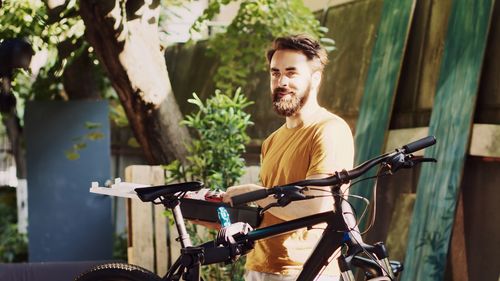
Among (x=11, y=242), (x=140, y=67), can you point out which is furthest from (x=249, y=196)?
(x=11, y=242)

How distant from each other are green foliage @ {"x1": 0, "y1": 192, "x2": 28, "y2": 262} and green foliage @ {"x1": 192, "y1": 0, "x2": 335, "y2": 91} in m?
3.65

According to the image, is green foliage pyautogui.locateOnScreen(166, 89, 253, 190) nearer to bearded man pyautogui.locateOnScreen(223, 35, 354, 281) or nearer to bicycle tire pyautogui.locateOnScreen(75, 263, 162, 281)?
bearded man pyautogui.locateOnScreen(223, 35, 354, 281)

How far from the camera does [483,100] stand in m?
4.79

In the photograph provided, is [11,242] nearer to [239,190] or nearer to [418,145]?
[239,190]

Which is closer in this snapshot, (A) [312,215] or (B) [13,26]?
(A) [312,215]

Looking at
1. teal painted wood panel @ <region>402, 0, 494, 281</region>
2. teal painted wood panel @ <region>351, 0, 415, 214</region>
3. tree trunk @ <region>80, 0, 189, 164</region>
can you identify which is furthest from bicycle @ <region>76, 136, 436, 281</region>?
tree trunk @ <region>80, 0, 189, 164</region>

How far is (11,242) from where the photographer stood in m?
10.2

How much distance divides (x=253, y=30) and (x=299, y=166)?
4097 millimetres

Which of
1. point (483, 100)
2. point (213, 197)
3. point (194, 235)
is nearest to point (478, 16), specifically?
point (483, 100)

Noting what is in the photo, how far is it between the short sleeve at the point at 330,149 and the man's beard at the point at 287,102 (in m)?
0.13

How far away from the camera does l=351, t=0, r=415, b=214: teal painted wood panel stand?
213 inches

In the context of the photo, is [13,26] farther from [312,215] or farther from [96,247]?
[312,215]

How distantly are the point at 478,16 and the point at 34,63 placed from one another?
116 inches

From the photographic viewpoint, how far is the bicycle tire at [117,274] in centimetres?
268
